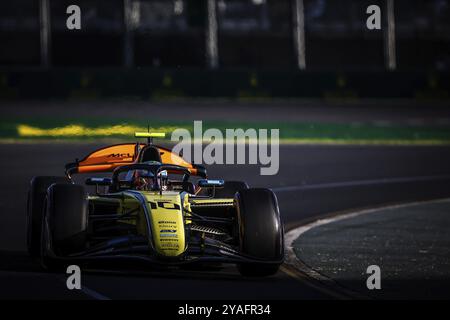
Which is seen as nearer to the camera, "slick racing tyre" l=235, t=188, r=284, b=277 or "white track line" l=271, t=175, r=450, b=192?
"slick racing tyre" l=235, t=188, r=284, b=277

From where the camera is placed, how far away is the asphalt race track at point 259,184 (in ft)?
33.9

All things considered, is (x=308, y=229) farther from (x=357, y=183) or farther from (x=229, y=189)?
(x=357, y=183)

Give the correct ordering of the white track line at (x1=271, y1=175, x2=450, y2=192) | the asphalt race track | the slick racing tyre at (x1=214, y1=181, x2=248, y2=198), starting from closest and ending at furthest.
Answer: the asphalt race track
the slick racing tyre at (x1=214, y1=181, x2=248, y2=198)
the white track line at (x1=271, y1=175, x2=450, y2=192)

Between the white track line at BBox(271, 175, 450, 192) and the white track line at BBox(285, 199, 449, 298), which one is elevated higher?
the white track line at BBox(271, 175, 450, 192)

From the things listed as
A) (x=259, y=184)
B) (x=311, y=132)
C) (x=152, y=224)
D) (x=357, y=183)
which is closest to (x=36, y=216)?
(x=152, y=224)

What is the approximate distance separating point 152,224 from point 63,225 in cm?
76

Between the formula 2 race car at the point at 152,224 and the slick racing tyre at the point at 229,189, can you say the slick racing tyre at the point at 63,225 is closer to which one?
the formula 2 race car at the point at 152,224

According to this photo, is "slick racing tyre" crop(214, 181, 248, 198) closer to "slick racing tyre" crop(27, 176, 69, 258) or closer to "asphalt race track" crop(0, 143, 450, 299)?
"asphalt race track" crop(0, 143, 450, 299)

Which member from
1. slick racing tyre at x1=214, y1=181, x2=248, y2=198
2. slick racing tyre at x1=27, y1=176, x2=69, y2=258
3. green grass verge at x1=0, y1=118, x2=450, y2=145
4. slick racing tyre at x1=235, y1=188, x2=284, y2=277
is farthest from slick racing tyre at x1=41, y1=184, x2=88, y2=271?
green grass verge at x1=0, y1=118, x2=450, y2=145

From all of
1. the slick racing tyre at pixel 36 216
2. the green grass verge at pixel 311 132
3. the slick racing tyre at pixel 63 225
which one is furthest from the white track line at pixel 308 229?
the green grass verge at pixel 311 132

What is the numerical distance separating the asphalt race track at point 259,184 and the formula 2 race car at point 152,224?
209 millimetres

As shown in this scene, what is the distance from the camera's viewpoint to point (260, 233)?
11.1m

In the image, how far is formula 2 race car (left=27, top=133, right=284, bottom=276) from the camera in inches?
426
